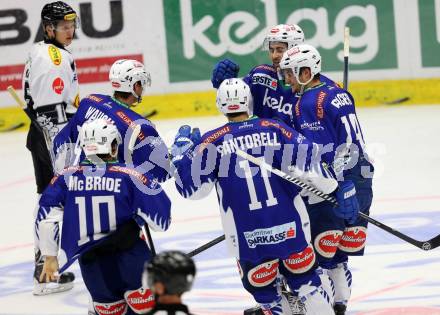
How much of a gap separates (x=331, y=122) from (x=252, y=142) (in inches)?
31.8

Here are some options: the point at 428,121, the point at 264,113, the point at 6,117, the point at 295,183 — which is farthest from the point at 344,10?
the point at 295,183

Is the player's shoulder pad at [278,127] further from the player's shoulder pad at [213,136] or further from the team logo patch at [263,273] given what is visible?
the team logo patch at [263,273]

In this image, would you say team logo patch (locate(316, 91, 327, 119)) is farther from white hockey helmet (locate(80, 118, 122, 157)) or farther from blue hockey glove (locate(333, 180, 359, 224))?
white hockey helmet (locate(80, 118, 122, 157))

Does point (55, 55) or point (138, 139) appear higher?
point (55, 55)

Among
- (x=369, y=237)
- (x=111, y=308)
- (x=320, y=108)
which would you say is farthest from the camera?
(x=369, y=237)

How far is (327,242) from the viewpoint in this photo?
684 centimetres

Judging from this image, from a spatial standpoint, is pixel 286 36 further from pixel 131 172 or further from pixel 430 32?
pixel 430 32

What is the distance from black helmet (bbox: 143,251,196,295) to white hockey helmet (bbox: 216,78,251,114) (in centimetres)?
236

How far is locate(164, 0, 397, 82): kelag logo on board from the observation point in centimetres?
1370

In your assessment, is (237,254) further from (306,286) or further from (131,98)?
(131,98)

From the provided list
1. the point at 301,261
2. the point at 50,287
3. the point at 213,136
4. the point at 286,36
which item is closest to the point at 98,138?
the point at 213,136

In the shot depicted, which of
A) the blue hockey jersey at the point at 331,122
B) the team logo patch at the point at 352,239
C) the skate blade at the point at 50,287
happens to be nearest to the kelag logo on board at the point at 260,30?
the skate blade at the point at 50,287

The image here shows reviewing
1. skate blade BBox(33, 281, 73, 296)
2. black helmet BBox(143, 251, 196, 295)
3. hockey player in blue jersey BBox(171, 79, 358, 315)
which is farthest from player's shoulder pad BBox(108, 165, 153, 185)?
skate blade BBox(33, 281, 73, 296)

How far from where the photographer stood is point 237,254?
6.27 meters
